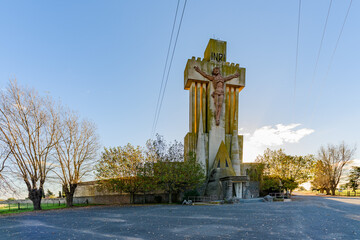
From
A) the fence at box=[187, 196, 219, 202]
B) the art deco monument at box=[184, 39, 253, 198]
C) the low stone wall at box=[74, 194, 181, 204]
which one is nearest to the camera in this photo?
the fence at box=[187, 196, 219, 202]

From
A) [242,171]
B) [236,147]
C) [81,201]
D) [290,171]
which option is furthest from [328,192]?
[81,201]

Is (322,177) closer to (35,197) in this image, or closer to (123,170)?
(123,170)

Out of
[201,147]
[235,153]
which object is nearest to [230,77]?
[235,153]

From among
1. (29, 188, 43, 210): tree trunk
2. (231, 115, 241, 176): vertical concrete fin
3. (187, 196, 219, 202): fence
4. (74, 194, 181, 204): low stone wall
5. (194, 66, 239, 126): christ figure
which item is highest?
(194, 66, 239, 126): christ figure

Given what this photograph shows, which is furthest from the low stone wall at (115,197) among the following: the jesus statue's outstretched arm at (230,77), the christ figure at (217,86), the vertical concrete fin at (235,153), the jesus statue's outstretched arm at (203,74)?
the jesus statue's outstretched arm at (230,77)

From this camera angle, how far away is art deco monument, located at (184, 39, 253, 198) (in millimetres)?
36594

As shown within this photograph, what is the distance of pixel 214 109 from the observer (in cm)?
3912

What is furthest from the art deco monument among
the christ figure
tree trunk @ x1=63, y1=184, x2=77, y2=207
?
tree trunk @ x1=63, y1=184, x2=77, y2=207

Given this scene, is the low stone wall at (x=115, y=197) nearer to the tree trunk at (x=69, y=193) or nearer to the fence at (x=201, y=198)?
the fence at (x=201, y=198)

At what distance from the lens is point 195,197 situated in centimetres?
2802

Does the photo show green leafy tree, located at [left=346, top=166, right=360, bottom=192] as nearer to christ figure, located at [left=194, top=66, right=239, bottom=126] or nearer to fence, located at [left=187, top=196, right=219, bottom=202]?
christ figure, located at [left=194, top=66, right=239, bottom=126]

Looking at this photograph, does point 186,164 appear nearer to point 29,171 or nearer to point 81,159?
point 81,159

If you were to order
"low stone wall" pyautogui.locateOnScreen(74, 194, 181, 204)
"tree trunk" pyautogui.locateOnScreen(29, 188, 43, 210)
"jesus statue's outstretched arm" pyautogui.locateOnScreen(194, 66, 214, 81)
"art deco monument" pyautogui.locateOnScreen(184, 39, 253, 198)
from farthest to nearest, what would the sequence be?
"jesus statue's outstretched arm" pyautogui.locateOnScreen(194, 66, 214, 81), "art deco monument" pyautogui.locateOnScreen(184, 39, 253, 198), "low stone wall" pyautogui.locateOnScreen(74, 194, 181, 204), "tree trunk" pyautogui.locateOnScreen(29, 188, 43, 210)

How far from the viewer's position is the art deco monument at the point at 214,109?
36.6 metres
